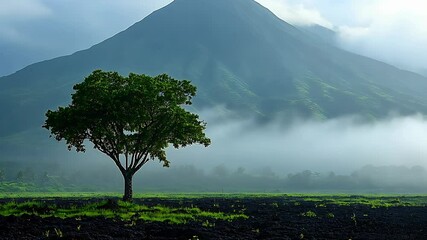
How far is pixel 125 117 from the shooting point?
165 ft

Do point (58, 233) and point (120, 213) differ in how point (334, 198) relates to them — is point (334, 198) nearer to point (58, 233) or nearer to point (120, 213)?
point (120, 213)

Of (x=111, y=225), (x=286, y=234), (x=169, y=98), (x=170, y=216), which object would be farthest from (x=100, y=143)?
(x=286, y=234)

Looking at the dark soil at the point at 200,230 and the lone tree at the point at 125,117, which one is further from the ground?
the lone tree at the point at 125,117

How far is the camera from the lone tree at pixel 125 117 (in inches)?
1980

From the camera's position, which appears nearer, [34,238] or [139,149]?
[34,238]

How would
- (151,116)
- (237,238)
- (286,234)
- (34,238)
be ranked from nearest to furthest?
(34,238) → (237,238) → (286,234) → (151,116)

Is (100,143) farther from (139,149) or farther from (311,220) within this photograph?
(311,220)

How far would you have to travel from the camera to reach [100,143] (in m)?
52.7

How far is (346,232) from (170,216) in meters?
13.7

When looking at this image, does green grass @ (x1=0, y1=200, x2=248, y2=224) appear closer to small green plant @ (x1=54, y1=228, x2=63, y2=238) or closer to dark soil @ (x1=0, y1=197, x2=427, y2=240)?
dark soil @ (x1=0, y1=197, x2=427, y2=240)

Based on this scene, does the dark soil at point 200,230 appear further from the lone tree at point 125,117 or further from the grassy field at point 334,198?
the grassy field at point 334,198

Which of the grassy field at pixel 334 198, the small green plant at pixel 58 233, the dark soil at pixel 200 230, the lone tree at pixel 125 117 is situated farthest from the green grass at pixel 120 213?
the grassy field at pixel 334 198

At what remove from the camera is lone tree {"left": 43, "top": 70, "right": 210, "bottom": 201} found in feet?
165

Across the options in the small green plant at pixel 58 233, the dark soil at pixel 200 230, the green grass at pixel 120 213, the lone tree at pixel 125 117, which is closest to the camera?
the small green plant at pixel 58 233
